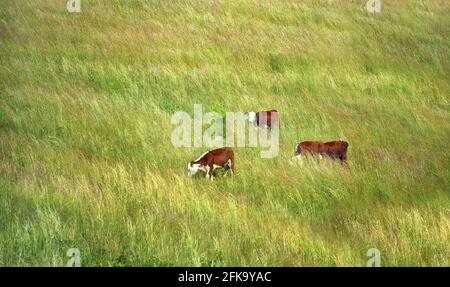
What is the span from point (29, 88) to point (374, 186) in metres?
5.65

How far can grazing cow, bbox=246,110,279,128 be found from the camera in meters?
9.34

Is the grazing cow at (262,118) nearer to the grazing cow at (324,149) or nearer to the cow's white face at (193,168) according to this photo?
the grazing cow at (324,149)

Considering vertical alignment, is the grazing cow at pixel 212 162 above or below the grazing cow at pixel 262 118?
below

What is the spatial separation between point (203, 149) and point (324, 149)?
1.54 metres

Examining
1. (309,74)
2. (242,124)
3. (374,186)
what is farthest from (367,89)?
(374,186)

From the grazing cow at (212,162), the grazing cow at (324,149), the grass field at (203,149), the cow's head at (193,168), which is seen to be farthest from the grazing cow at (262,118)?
the cow's head at (193,168)

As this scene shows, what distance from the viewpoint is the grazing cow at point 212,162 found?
279 inches

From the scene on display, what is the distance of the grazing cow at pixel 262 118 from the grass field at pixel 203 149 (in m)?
0.26

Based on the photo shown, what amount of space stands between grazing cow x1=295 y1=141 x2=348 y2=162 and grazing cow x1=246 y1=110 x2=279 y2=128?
1323mm

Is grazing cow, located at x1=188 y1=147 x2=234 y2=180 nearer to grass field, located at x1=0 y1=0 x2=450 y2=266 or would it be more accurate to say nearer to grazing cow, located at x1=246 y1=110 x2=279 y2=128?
grass field, located at x1=0 y1=0 x2=450 y2=266

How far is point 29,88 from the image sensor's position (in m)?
10.1

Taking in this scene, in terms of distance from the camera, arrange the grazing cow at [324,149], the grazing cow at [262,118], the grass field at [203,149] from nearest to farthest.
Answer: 1. the grass field at [203,149]
2. the grazing cow at [324,149]
3. the grazing cow at [262,118]

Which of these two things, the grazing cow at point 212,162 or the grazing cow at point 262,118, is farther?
the grazing cow at point 262,118

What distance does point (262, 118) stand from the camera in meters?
9.40
